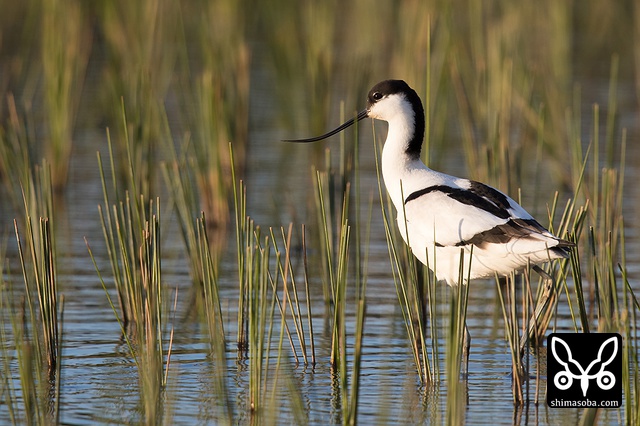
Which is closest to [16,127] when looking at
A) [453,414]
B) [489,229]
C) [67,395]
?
[67,395]

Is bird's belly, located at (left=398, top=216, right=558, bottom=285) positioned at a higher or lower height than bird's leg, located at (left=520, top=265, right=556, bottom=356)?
higher

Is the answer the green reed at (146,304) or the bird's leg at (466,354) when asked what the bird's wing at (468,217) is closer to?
the bird's leg at (466,354)

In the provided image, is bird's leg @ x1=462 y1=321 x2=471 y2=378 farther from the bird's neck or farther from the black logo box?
the bird's neck

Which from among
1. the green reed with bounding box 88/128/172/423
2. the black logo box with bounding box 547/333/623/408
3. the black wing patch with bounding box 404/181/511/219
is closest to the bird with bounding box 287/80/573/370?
the black wing patch with bounding box 404/181/511/219

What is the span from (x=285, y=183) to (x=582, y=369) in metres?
5.36

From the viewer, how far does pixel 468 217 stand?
17.9ft

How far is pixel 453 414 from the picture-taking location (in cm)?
399

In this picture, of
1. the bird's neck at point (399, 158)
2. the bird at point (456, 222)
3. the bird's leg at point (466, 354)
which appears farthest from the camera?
the bird's neck at point (399, 158)

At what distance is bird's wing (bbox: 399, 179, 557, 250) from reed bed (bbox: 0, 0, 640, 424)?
224mm

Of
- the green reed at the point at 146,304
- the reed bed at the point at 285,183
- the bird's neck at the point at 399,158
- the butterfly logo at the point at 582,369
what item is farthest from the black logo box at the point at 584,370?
the green reed at the point at 146,304

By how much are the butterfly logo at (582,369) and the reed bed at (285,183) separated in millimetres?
160

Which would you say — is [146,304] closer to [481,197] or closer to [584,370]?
[481,197]

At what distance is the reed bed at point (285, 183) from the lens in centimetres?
497

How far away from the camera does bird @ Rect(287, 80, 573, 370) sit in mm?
5289
